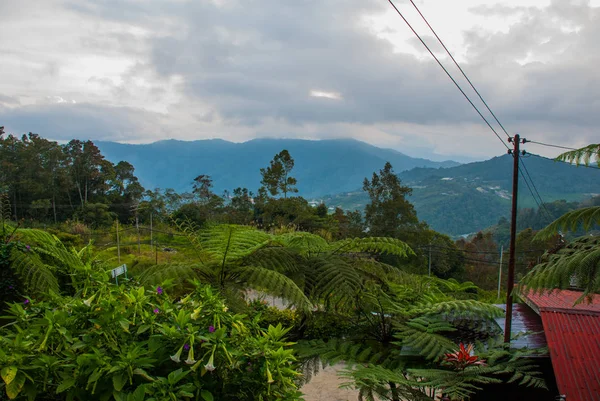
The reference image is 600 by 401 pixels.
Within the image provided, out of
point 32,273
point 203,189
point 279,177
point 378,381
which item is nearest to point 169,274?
point 32,273

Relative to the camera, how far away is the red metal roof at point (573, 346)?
272 cm

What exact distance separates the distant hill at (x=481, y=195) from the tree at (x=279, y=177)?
42889mm

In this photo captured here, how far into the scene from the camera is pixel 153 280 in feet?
8.49

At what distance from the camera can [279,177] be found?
22891 millimetres

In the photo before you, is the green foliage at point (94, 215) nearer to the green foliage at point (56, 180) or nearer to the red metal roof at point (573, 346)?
the green foliage at point (56, 180)

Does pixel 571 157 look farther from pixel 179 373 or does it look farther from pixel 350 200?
pixel 350 200

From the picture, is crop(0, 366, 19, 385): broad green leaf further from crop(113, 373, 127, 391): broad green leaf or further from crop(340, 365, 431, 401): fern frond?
crop(340, 365, 431, 401): fern frond

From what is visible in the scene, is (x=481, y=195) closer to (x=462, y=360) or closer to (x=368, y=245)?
(x=368, y=245)

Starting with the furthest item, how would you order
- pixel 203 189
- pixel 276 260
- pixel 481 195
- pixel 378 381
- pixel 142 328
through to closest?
pixel 481 195 → pixel 203 189 → pixel 276 260 → pixel 378 381 → pixel 142 328

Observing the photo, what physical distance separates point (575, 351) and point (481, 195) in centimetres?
7981

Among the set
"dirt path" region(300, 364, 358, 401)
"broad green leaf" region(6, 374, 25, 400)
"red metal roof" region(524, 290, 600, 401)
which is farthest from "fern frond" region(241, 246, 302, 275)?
"dirt path" region(300, 364, 358, 401)

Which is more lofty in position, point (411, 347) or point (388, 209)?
point (411, 347)

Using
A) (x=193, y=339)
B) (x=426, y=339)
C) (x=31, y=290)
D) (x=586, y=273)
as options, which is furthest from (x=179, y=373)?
(x=586, y=273)

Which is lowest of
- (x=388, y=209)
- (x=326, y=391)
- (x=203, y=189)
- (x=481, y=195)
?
(x=481, y=195)
